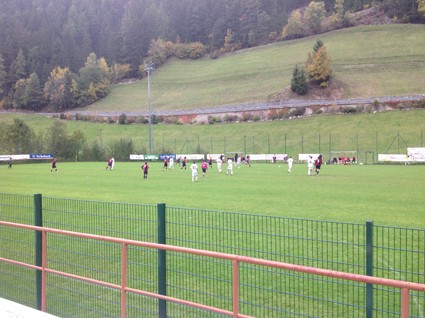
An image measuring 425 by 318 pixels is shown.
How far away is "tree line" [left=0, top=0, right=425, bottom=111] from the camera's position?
478ft

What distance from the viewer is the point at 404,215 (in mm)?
16734

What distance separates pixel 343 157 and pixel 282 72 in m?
59.2

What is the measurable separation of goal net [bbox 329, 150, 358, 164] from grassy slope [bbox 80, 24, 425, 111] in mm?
31139

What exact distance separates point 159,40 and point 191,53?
42.6ft

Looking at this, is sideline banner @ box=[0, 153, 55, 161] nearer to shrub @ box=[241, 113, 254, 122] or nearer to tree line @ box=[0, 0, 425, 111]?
shrub @ box=[241, 113, 254, 122]

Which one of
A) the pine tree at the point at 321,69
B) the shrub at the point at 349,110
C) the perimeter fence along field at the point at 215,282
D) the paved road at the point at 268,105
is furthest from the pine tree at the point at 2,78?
the perimeter fence along field at the point at 215,282

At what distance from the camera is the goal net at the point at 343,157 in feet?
208

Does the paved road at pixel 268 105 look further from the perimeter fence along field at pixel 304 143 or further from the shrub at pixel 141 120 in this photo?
the perimeter fence along field at pixel 304 143

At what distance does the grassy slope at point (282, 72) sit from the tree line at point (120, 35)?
799cm

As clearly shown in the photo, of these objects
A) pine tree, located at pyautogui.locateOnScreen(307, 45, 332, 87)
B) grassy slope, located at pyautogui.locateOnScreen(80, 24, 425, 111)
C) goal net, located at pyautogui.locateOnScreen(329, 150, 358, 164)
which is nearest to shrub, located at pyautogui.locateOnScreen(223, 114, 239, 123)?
grassy slope, located at pyautogui.locateOnScreen(80, 24, 425, 111)

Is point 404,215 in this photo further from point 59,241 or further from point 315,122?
point 315,122

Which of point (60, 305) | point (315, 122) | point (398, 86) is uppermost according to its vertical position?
point (398, 86)

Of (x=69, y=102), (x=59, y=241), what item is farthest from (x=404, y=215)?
(x=69, y=102)

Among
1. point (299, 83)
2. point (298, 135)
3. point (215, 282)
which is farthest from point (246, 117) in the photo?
point (215, 282)
